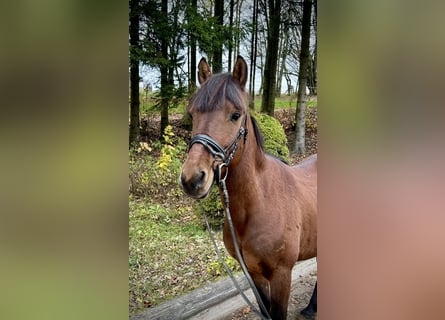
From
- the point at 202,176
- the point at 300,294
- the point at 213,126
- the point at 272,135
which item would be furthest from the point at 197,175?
the point at 300,294

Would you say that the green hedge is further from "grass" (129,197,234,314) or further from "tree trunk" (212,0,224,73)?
"tree trunk" (212,0,224,73)

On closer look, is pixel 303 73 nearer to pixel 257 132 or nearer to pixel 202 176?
pixel 257 132

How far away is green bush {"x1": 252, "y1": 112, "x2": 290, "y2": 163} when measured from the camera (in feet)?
4.16

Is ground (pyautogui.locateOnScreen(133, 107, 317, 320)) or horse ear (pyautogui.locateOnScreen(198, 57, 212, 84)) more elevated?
horse ear (pyautogui.locateOnScreen(198, 57, 212, 84))

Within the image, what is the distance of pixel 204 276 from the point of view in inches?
52.8

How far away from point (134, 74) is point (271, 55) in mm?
466

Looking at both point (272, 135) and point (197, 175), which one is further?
point (272, 135)

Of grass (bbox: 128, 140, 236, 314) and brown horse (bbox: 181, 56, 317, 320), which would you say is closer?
brown horse (bbox: 181, 56, 317, 320)

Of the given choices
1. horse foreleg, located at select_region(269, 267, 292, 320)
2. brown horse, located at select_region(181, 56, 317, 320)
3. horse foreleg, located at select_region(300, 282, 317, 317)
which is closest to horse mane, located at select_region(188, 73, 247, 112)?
brown horse, located at select_region(181, 56, 317, 320)

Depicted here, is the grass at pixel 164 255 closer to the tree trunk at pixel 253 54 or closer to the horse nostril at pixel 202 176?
the horse nostril at pixel 202 176

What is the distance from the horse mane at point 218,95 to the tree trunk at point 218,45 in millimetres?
51

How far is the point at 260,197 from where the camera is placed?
4.14 ft
